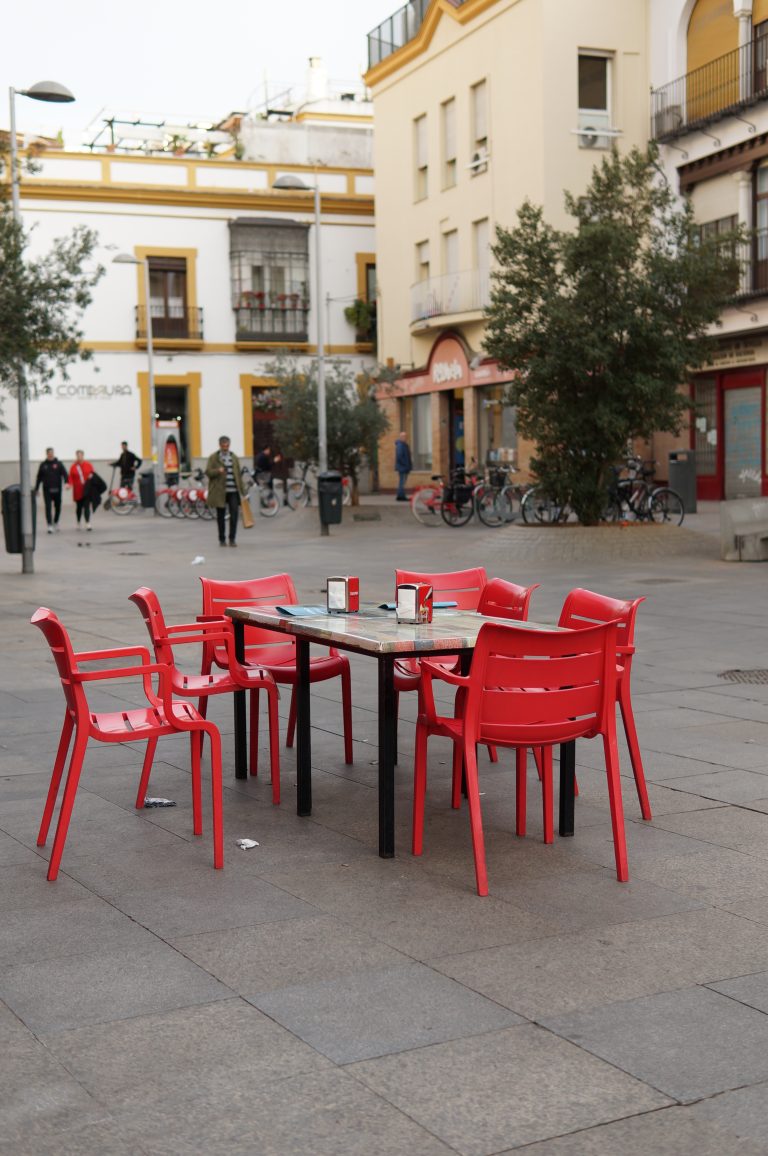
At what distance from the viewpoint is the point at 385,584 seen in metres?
15.9

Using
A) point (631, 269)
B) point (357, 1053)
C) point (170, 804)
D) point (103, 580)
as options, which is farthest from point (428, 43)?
point (357, 1053)

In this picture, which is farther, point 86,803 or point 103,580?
point 103,580

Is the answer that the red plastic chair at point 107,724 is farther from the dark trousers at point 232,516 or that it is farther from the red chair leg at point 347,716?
the dark trousers at point 232,516

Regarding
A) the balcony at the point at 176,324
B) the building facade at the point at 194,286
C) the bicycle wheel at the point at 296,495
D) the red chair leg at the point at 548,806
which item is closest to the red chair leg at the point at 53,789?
the red chair leg at the point at 548,806

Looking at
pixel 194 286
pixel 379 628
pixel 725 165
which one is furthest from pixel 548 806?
pixel 194 286

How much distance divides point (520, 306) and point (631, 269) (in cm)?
158

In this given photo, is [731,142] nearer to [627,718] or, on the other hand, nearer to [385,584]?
[385,584]

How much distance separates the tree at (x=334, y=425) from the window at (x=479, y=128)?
29.4 ft

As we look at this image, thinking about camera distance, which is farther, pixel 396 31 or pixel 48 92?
pixel 396 31

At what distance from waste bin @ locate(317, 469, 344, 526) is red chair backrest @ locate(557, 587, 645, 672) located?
19.2m

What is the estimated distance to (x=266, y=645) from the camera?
7098 mm

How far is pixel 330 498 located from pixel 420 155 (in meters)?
18.4

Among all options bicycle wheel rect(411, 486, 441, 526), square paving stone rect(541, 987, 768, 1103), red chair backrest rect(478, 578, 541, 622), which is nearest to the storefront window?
bicycle wheel rect(411, 486, 441, 526)

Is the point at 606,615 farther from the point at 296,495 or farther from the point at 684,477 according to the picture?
the point at 296,495
